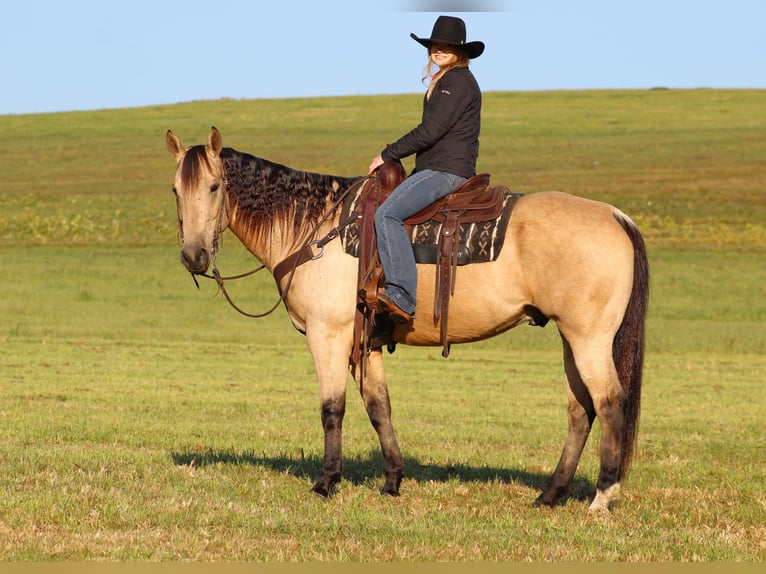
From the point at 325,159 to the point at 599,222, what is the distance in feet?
149

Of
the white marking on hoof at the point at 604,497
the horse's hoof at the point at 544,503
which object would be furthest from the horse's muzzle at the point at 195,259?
the white marking on hoof at the point at 604,497

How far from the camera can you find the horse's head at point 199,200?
807 cm

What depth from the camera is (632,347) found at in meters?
8.06

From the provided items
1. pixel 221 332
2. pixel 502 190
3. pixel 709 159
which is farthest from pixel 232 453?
pixel 709 159

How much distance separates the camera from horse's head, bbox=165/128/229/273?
8.07m

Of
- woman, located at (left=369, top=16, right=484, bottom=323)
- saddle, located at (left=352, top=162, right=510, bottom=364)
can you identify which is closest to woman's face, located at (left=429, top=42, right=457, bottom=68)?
woman, located at (left=369, top=16, right=484, bottom=323)

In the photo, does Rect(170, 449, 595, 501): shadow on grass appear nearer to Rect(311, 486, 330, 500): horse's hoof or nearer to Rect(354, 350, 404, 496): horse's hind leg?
Rect(354, 350, 404, 496): horse's hind leg

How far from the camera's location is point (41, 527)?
6.76m

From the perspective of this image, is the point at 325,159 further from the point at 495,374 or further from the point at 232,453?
the point at 232,453

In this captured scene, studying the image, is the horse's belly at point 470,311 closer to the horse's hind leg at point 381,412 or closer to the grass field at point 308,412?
the horse's hind leg at point 381,412

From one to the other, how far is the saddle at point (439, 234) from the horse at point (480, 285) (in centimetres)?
10

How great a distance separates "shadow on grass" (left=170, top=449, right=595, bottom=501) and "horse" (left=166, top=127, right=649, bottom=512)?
0.83m

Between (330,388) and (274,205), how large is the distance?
154 centimetres

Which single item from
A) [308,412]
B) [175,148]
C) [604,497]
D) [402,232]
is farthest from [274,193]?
[308,412]
